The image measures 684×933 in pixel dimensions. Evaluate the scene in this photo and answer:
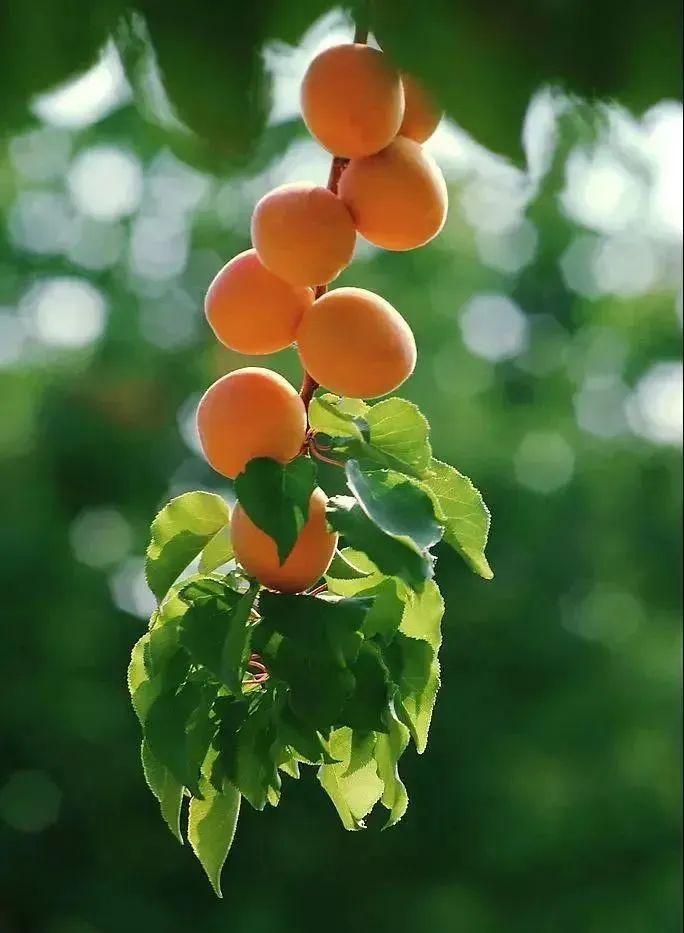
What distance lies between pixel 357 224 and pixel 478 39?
28cm

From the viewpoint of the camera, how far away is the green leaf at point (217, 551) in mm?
616

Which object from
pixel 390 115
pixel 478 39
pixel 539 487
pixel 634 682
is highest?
pixel 478 39

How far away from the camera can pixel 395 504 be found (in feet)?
1.76

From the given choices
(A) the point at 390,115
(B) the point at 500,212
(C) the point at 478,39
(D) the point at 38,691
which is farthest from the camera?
(B) the point at 500,212

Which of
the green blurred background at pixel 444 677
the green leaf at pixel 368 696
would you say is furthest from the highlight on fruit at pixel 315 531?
the green blurred background at pixel 444 677

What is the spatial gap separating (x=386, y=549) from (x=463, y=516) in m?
0.07

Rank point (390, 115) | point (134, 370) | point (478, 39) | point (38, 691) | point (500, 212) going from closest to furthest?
point (478, 39), point (390, 115), point (38, 691), point (134, 370), point (500, 212)

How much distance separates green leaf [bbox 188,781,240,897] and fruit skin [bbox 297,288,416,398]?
20cm

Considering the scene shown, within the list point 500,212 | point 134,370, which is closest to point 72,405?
point 134,370

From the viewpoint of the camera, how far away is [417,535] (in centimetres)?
52

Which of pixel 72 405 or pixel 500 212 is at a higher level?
pixel 500 212

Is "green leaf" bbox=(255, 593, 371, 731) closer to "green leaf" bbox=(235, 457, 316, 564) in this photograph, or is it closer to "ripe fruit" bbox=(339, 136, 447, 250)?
"green leaf" bbox=(235, 457, 316, 564)

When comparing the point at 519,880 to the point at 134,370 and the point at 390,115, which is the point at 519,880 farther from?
the point at 390,115

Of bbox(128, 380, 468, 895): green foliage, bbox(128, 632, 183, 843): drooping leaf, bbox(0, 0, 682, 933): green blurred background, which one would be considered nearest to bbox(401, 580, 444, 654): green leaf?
bbox(128, 380, 468, 895): green foliage
